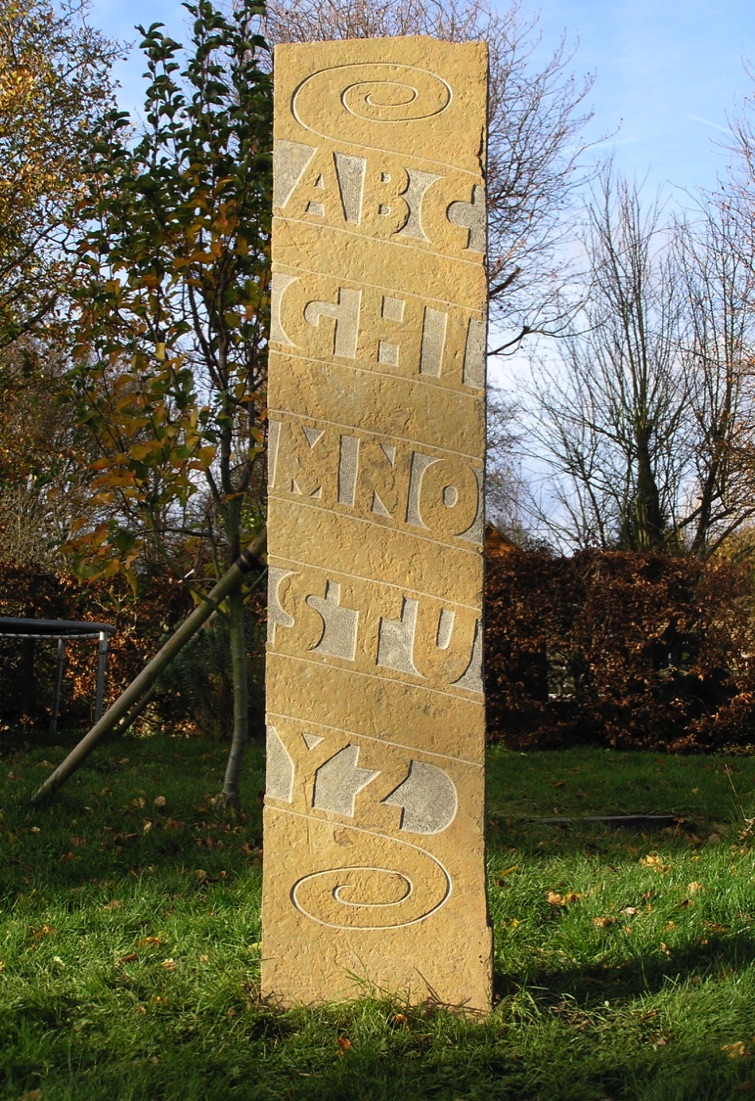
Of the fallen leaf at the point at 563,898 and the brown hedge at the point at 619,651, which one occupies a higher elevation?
the brown hedge at the point at 619,651

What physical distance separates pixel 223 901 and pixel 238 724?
1513 mm

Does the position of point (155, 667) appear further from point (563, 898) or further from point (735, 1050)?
point (735, 1050)

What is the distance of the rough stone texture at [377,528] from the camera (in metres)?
2.76

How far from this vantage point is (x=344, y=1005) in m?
2.71

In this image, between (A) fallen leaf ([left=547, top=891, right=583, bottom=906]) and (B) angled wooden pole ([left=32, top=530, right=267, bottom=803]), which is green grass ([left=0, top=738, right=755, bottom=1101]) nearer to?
(A) fallen leaf ([left=547, top=891, right=583, bottom=906])

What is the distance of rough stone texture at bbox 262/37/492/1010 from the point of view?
9.05 ft

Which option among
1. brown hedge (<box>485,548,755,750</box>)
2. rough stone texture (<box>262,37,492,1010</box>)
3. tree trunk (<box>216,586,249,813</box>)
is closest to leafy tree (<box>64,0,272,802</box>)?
tree trunk (<box>216,586,249,813</box>)

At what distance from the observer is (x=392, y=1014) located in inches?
105

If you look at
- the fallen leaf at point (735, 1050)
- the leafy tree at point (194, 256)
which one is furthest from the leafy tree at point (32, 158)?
the fallen leaf at point (735, 1050)

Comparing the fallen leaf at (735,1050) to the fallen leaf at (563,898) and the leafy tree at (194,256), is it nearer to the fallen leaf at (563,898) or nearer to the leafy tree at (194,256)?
the fallen leaf at (563,898)

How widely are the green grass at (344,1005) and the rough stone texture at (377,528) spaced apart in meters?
0.19

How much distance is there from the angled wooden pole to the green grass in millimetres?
188

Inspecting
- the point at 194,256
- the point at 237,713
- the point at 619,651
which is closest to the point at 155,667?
the point at 237,713

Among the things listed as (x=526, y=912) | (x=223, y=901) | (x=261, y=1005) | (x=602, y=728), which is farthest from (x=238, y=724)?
(x=602, y=728)
